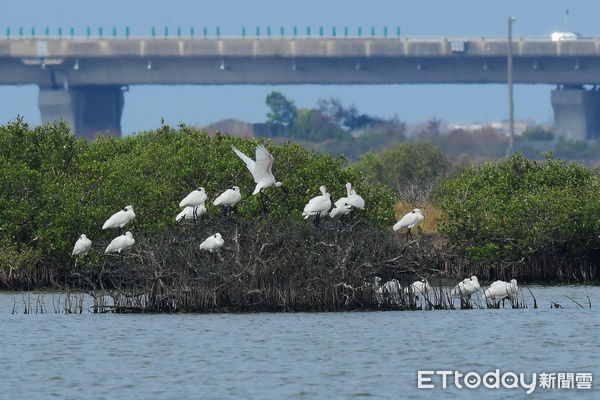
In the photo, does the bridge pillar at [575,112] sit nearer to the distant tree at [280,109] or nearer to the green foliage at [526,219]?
the distant tree at [280,109]

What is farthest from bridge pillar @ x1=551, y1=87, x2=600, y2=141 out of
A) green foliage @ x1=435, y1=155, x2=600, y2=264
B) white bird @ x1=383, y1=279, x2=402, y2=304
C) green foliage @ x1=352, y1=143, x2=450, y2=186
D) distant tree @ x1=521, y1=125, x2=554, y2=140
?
white bird @ x1=383, y1=279, x2=402, y2=304

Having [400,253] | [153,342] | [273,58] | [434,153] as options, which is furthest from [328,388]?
[273,58]

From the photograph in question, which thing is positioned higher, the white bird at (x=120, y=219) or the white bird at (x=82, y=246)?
the white bird at (x=120, y=219)

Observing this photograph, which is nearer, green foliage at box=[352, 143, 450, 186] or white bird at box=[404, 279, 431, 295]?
white bird at box=[404, 279, 431, 295]

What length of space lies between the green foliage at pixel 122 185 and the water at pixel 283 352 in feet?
14.0

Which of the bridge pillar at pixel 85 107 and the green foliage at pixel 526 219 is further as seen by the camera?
the bridge pillar at pixel 85 107

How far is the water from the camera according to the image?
2411cm

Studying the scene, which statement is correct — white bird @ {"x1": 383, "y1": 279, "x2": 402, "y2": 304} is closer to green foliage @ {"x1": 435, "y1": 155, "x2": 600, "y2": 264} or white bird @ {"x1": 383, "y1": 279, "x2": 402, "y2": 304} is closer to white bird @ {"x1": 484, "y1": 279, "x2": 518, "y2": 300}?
white bird @ {"x1": 484, "y1": 279, "x2": 518, "y2": 300}

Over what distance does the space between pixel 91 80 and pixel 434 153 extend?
245ft

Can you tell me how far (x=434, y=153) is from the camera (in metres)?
77.6

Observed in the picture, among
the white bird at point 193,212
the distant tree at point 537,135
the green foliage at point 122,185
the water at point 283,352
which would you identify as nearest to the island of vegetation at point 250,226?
the green foliage at point 122,185

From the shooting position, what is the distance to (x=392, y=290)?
106ft

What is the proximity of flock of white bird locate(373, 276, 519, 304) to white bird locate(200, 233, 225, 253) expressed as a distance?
3269mm

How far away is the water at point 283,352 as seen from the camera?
24109mm
